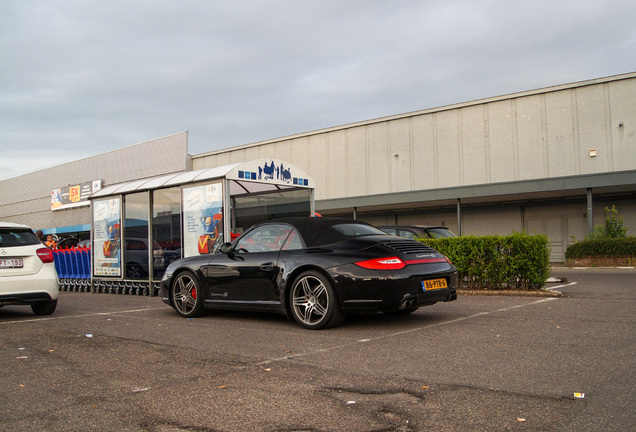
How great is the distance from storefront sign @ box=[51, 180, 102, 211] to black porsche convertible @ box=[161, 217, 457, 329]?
142 ft

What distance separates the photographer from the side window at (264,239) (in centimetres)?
734

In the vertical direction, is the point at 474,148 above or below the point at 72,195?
below

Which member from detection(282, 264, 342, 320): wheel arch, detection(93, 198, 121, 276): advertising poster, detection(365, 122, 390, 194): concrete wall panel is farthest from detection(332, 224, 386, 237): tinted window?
detection(365, 122, 390, 194): concrete wall panel

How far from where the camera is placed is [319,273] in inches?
257

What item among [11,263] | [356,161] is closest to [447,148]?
[356,161]

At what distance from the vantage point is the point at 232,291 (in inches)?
299

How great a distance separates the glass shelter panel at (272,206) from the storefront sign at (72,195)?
1429 inches

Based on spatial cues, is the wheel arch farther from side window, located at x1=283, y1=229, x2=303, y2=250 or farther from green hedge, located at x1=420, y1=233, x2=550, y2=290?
green hedge, located at x1=420, y1=233, x2=550, y2=290

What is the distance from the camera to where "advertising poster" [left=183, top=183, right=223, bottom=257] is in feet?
35.7

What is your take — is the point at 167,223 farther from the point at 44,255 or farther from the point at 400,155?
the point at 400,155

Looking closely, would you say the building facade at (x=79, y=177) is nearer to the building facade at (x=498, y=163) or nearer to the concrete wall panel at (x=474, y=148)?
the building facade at (x=498, y=163)

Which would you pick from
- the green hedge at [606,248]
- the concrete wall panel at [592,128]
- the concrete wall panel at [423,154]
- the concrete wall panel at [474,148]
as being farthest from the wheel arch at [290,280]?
the concrete wall panel at [423,154]

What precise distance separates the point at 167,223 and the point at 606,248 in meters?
16.7

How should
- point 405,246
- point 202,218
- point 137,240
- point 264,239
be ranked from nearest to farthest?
point 405,246 < point 264,239 < point 202,218 < point 137,240
